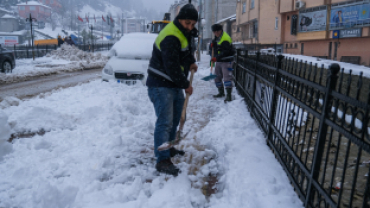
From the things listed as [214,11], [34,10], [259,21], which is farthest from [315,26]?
[34,10]

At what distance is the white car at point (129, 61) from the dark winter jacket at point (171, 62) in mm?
5070

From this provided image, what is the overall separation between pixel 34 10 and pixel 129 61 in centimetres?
13978

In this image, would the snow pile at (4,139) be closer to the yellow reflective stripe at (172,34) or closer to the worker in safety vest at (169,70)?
the worker in safety vest at (169,70)

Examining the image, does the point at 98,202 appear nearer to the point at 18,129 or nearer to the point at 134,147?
the point at 134,147

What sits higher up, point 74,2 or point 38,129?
point 74,2

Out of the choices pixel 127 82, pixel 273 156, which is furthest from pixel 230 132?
pixel 127 82

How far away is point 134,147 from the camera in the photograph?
427cm

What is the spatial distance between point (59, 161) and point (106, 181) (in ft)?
2.87

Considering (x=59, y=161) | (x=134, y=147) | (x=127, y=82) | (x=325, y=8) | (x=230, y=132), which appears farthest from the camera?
(x=325, y=8)

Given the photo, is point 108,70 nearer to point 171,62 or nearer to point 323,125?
point 171,62

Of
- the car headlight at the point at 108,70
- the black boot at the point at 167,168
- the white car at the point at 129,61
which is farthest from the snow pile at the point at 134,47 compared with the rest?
the black boot at the point at 167,168

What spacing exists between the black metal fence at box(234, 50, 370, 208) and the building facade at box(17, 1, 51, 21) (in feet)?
439

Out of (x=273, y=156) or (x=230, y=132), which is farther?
(x=230, y=132)

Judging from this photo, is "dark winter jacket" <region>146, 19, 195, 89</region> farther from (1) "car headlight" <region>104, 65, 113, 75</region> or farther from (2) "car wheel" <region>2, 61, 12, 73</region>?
(2) "car wheel" <region>2, 61, 12, 73</region>
